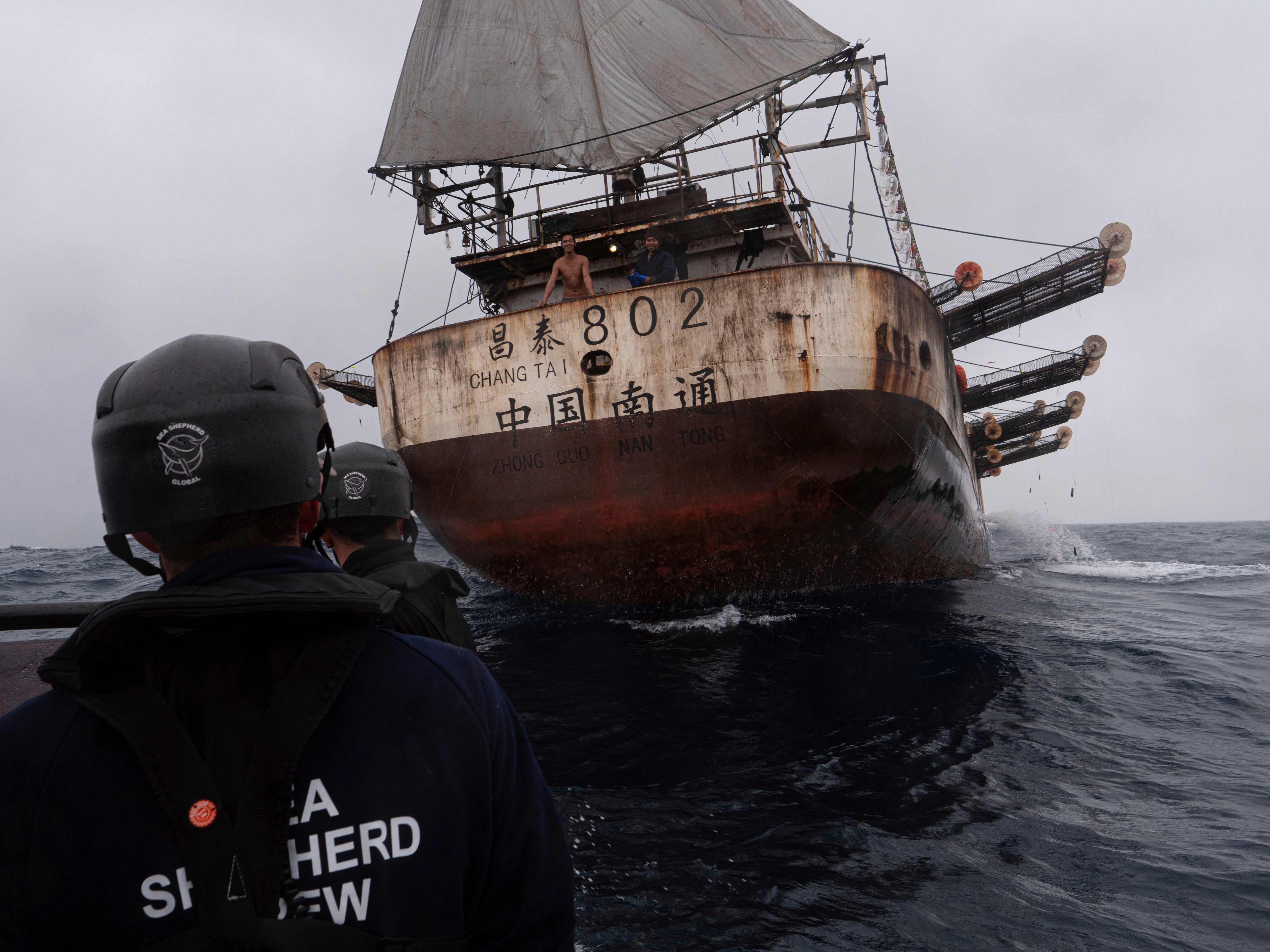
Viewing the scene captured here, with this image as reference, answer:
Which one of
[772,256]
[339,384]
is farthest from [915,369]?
[339,384]

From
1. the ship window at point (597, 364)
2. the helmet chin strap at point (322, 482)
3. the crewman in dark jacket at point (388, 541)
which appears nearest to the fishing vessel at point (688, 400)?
the ship window at point (597, 364)

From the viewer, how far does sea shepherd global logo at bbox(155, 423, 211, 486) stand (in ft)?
3.74

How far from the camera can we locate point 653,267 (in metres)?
8.50

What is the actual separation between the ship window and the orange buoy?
863cm

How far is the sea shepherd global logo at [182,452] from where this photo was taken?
1.14m

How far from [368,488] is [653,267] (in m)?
6.06

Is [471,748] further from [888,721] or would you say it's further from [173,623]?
[888,721]

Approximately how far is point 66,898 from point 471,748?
1.83ft

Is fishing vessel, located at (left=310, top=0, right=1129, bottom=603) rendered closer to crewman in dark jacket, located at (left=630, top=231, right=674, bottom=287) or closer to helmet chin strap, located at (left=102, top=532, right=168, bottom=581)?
crewman in dark jacket, located at (left=630, top=231, right=674, bottom=287)

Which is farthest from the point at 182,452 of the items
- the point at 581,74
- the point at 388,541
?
the point at 581,74

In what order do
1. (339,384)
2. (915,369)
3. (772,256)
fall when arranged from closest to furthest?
1. (915,369)
2. (772,256)
3. (339,384)

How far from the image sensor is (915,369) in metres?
8.30

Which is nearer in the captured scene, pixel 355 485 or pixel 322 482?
pixel 322 482

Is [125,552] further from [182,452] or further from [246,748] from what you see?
[246,748]
